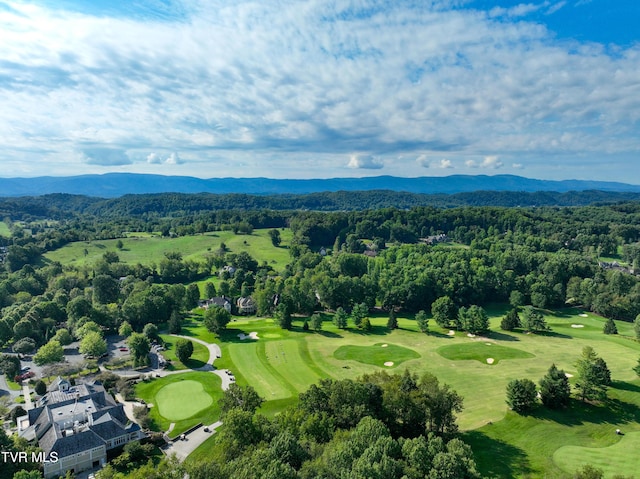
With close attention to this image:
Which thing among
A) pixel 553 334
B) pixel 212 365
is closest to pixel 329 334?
pixel 212 365

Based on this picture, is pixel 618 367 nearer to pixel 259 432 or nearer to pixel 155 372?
pixel 259 432

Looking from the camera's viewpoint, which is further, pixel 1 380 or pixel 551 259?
pixel 551 259

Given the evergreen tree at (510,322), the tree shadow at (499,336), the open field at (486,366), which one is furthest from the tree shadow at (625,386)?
the evergreen tree at (510,322)

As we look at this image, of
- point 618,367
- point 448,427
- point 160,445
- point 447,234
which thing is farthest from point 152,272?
point 447,234

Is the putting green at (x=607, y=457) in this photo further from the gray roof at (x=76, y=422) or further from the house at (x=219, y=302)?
the house at (x=219, y=302)

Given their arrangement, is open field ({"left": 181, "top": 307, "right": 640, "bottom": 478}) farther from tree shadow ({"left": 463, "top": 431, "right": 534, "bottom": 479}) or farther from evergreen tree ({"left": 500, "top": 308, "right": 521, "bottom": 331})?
evergreen tree ({"left": 500, "top": 308, "right": 521, "bottom": 331})

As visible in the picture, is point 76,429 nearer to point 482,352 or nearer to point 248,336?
point 248,336
